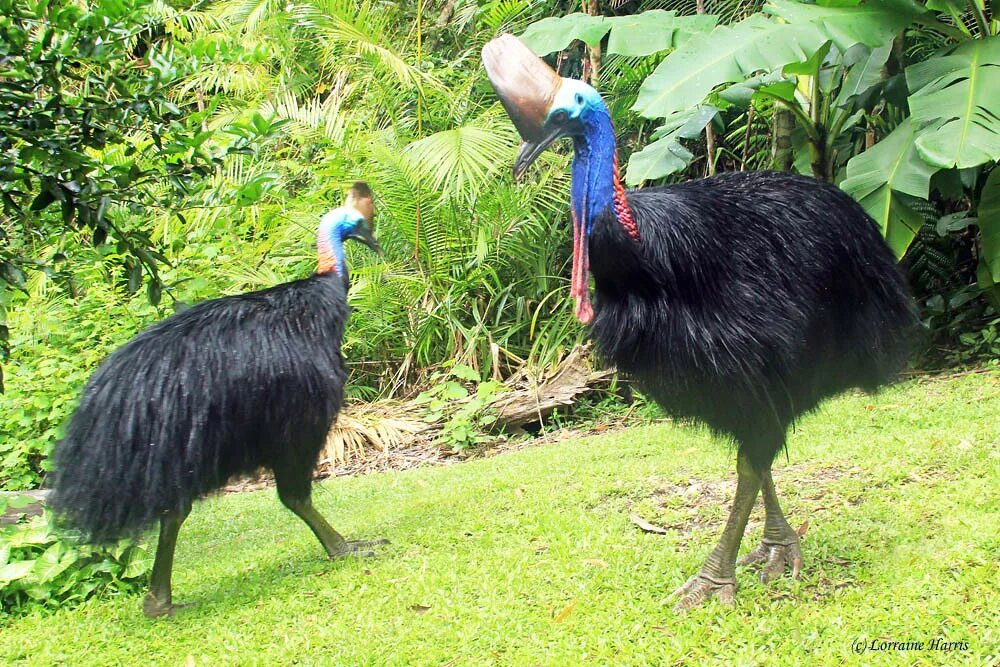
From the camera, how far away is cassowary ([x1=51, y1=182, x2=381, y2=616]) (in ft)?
12.2

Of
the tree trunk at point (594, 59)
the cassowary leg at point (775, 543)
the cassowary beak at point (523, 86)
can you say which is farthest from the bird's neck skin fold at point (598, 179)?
the tree trunk at point (594, 59)

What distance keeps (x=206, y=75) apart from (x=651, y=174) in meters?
5.68

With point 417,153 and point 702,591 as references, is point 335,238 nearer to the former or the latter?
point 702,591

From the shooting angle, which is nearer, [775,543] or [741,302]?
[741,302]

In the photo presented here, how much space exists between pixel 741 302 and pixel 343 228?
2.51 m

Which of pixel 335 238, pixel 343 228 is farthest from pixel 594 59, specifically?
pixel 335 238

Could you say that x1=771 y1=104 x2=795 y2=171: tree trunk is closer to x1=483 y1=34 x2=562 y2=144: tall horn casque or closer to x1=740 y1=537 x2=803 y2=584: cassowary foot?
x1=740 y1=537 x2=803 y2=584: cassowary foot

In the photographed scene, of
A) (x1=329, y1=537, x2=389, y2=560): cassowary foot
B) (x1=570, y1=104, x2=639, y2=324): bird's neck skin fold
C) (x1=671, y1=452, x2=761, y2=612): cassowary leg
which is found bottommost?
(x1=329, y1=537, x2=389, y2=560): cassowary foot

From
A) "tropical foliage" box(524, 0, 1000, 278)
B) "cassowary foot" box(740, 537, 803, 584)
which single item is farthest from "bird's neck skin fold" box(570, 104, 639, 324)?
"tropical foliage" box(524, 0, 1000, 278)

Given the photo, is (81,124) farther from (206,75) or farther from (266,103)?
(206,75)

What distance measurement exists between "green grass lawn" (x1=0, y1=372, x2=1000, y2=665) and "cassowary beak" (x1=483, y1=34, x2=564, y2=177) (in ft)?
3.84

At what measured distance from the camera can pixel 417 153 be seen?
24.5 ft

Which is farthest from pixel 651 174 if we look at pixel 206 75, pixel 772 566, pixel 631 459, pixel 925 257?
pixel 206 75

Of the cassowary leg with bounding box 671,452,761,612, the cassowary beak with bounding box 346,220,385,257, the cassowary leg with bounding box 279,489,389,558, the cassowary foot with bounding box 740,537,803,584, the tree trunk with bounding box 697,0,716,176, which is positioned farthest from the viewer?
the tree trunk with bounding box 697,0,716,176
